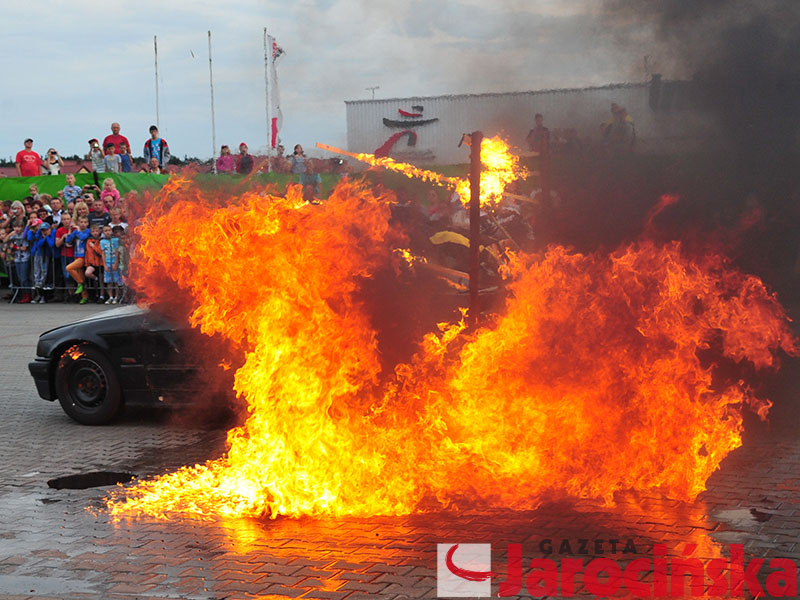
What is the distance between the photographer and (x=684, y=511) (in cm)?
558

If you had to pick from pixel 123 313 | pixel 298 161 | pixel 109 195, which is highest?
pixel 109 195

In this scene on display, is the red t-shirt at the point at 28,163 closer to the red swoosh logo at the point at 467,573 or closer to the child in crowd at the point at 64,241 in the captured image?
the child in crowd at the point at 64,241

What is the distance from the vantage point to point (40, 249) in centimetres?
1986

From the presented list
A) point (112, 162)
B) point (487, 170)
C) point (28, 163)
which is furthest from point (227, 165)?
point (28, 163)

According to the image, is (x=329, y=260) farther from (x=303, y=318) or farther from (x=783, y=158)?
(x=783, y=158)

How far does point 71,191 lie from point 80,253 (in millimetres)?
1843

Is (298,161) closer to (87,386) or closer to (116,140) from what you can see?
(87,386)

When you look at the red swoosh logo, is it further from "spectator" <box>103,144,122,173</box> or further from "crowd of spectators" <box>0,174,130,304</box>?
"spectator" <box>103,144,122,173</box>

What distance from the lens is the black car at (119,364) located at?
26.5ft

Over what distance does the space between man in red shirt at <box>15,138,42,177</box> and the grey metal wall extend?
1588 cm

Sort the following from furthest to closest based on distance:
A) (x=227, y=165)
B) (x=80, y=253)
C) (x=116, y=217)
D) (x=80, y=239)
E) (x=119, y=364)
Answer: (x=80, y=253)
(x=80, y=239)
(x=116, y=217)
(x=227, y=165)
(x=119, y=364)

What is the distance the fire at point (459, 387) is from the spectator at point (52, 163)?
1715cm

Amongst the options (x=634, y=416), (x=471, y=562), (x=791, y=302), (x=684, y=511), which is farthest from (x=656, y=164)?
(x=471, y=562)

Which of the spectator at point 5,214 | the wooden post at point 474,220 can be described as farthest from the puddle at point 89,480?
the spectator at point 5,214
